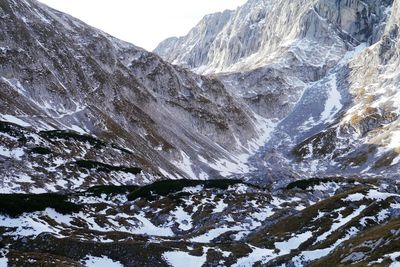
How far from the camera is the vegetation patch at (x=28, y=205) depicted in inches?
2349

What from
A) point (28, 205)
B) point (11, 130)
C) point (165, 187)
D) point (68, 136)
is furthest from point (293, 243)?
point (68, 136)

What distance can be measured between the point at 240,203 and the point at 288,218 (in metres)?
14.7

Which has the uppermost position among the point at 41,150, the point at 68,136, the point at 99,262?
the point at 68,136

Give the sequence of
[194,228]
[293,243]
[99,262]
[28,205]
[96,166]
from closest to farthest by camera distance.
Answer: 1. [99,262]
2. [28,205]
3. [293,243]
4. [194,228]
5. [96,166]

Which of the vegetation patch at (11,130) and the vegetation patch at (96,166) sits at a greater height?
the vegetation patch at (11,130)

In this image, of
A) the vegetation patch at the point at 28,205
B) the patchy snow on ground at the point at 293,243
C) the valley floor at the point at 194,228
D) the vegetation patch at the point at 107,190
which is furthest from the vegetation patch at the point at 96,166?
the patchy snow on ground at the point at 293,243

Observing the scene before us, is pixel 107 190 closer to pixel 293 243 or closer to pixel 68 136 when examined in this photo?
pixel 293 243

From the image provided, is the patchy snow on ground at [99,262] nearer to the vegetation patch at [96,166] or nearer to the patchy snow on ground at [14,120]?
the vegetation patch at [96,166]

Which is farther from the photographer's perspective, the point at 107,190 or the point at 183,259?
the point at 107,190

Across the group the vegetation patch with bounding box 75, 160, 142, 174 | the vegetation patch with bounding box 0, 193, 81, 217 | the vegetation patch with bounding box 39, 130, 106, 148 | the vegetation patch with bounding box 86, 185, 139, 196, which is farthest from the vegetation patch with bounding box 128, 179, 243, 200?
the vegetation patch with bounding box 39, 130, 106, 148

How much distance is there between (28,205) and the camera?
62812 millimetres

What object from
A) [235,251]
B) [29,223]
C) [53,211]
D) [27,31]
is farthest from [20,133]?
[27,31]

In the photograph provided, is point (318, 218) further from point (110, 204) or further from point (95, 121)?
point (95, 121)

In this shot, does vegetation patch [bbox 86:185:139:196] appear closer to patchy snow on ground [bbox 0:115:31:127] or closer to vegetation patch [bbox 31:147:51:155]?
vegetation patch [bbox 31:147:51:155]
